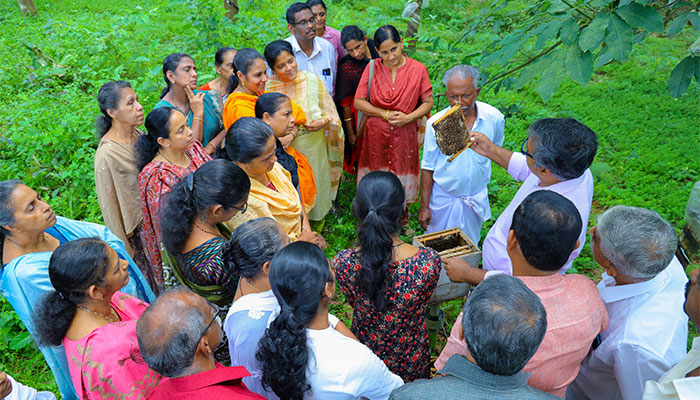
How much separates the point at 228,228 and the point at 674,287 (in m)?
2.56

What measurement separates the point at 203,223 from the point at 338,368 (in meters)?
1.35

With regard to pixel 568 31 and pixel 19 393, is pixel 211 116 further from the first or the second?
pixel 568 31

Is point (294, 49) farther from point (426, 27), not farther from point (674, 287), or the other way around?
point (426, 27)

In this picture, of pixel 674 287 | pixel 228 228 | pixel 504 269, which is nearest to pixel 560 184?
pixel 504 269

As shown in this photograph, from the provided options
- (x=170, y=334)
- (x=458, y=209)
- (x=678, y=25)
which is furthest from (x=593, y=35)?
(x=170, y=334)

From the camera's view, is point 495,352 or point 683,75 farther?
point 683,75

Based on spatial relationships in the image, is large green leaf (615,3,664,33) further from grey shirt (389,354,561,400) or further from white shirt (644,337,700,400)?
grey shirt (389,354,561,400)

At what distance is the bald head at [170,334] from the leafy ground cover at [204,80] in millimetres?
2305

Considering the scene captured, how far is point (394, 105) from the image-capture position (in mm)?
4664

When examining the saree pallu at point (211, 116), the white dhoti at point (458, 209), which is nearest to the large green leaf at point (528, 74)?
the white dhoti at point (458, 209)

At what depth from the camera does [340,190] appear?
18.7ft

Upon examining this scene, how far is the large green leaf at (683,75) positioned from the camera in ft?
8.42

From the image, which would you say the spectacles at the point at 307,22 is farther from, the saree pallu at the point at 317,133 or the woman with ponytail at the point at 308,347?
the woman with ponytail at the point at 308,347

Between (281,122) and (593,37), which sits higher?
(593,37)
